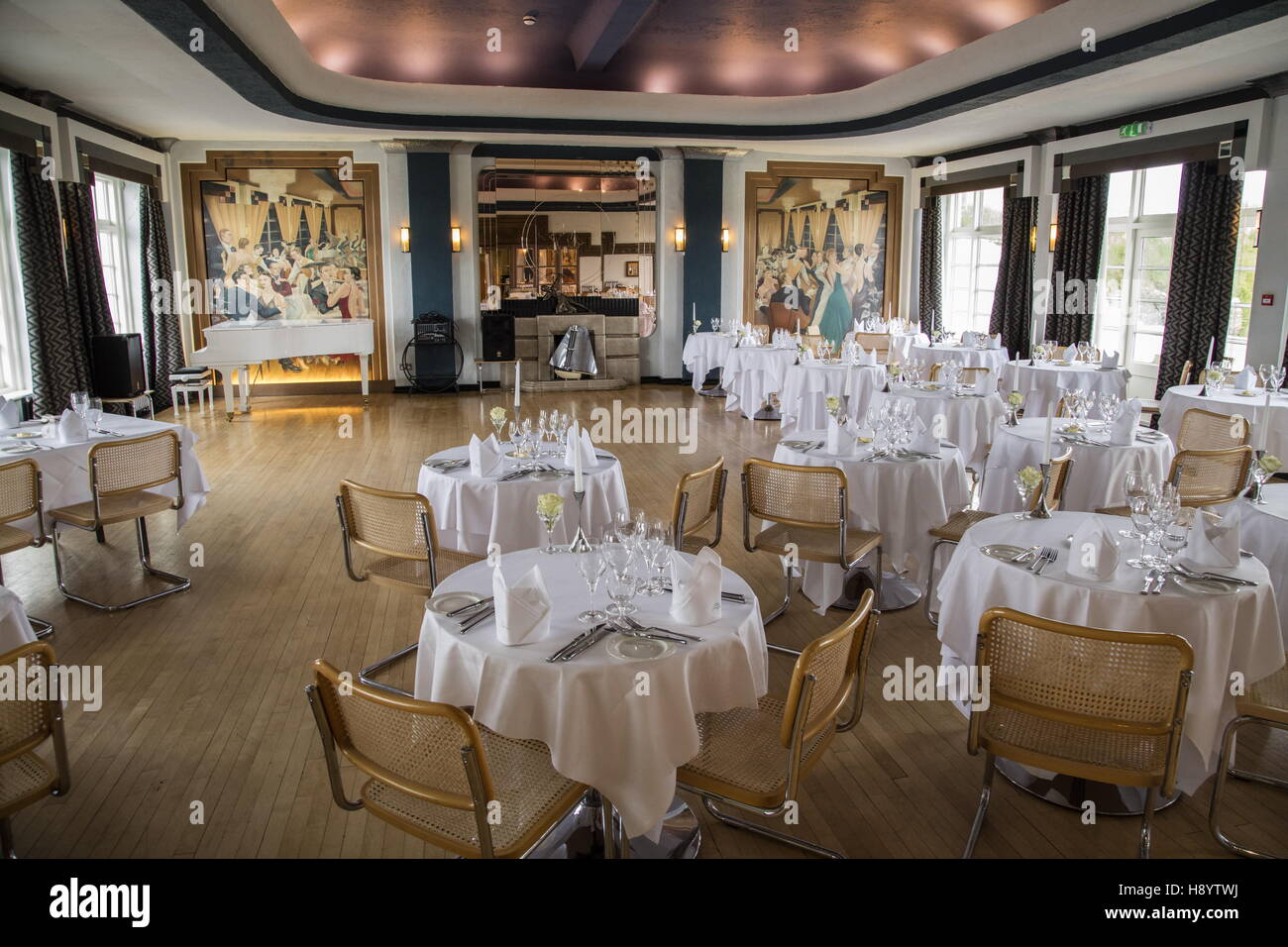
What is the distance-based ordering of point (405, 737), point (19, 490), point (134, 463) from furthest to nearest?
point (134, 463)
point (19, 490)
point (405, 737)

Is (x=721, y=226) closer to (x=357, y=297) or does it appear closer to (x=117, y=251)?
(x=357, y=297)

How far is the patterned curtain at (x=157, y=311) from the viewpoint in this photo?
443 inches

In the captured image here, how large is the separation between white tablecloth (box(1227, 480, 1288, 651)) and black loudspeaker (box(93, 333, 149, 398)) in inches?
387

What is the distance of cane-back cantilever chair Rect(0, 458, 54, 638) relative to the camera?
4.37 metres

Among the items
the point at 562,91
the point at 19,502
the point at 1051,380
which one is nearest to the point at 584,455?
the point at 19,502

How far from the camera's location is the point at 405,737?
7.18ft

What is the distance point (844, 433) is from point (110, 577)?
4.38 metres

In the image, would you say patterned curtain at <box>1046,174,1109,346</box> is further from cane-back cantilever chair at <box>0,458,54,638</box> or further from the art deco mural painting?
cane-back cantilever chair at <box>0,458,54,638</box>

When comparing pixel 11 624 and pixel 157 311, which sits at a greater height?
pixel 157 311

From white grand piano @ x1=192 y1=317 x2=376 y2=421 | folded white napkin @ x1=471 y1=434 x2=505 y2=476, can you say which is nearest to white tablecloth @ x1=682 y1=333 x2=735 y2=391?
white grand piano @ x1=192 y1=317 x2=376 y2=421

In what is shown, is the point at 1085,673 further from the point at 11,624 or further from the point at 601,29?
the point at 601,29

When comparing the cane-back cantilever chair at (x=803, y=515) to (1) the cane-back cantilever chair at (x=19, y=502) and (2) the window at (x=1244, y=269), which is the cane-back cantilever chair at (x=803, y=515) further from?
(2) the window at (x=1244, y=269)

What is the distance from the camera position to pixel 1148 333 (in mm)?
11141

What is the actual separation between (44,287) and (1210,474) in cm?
966
